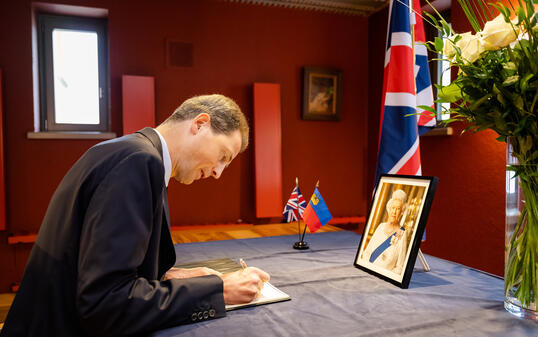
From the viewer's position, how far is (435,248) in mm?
3172

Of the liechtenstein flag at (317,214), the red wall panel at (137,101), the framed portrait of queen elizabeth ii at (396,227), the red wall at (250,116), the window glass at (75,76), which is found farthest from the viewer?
the window glass at (75,76)

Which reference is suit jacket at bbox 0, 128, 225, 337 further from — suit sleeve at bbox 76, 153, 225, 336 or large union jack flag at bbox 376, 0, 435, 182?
large union jack flag at bbox 376, 0, 435, 182

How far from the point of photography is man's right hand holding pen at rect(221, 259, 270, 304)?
3.18ft

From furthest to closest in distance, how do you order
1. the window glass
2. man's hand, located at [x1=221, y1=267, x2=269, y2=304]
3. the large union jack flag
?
the window glass → the large union jack flag → man's hand, located at [x1=221, y1=267, x2=269, y2=304]

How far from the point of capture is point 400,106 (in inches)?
69.2

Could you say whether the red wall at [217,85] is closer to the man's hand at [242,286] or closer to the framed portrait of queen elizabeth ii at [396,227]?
the framed portrait of queen elizabeth ii at [396,227]

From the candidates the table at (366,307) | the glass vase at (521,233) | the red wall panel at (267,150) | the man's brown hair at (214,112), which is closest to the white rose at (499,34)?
the glass vase at (521,233)

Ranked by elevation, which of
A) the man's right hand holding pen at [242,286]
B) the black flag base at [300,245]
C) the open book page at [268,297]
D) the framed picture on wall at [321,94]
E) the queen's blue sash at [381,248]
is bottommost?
the black flag base at [300,245]

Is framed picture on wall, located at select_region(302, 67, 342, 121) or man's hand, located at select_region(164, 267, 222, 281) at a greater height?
framed picture on wall, located at select_region(302, 67, 342, 121)

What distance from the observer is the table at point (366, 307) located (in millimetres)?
832

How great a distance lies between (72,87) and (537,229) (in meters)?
3.59

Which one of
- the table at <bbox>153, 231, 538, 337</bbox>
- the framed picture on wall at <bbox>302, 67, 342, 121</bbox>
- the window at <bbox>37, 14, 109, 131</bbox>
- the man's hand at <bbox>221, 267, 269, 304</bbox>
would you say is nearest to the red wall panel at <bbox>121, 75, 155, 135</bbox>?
the window at <bbox>37, 14, 109, 131</bbox>

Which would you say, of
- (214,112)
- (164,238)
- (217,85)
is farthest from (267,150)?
(164,238)

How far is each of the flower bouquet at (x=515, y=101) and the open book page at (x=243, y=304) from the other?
571mm
